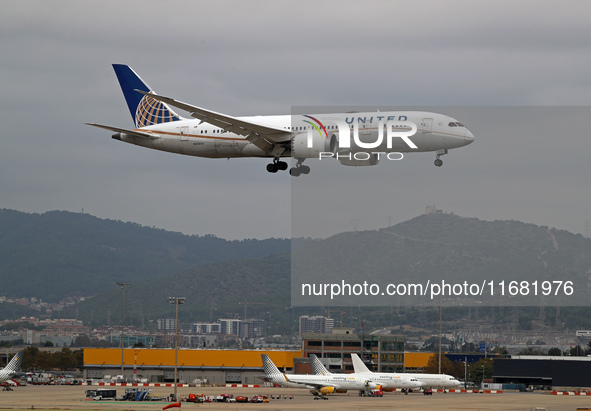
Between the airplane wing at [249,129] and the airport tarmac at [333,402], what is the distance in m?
29.1

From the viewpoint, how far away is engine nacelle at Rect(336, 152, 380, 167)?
86.6 metres

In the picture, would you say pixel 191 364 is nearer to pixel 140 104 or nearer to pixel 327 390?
pixel 327 390

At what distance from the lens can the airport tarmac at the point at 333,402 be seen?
102m

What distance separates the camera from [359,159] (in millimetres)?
87062

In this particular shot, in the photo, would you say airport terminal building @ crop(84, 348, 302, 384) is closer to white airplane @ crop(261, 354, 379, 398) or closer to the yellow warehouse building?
the yellow warehouse building

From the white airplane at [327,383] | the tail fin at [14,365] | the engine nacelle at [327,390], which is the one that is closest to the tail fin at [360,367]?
the white airplane at [327,383]

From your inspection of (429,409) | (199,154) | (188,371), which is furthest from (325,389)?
(188,371)

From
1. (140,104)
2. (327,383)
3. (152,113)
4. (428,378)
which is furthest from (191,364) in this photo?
(152,113)

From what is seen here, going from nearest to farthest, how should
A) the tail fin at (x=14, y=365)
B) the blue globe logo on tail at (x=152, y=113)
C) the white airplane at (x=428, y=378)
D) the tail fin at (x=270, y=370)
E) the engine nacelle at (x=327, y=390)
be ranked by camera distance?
the blue globe logo on tail at (x=152, y=113)
the engine nacelle at (x=327, y=390)
the tail fin at (x=270, y=370)
the white airplane at (x=428, y=378)
the tail fin at (x=14, y=365)

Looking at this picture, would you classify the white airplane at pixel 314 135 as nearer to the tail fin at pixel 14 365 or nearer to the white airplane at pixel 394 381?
the white airplane at pixel 394 381

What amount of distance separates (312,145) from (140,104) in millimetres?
33189

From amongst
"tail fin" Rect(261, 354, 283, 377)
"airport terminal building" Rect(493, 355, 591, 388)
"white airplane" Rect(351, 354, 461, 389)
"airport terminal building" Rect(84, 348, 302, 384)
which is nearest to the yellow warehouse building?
"airport terminal building" Rect(84, 348, 302, 384)

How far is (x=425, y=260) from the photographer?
18675 centimetres

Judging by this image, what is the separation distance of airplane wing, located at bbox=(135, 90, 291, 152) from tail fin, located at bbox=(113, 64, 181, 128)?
14126 millimetres
